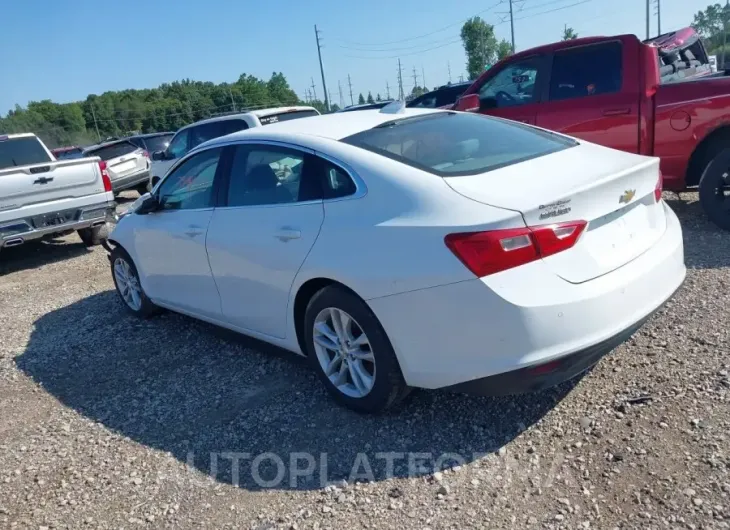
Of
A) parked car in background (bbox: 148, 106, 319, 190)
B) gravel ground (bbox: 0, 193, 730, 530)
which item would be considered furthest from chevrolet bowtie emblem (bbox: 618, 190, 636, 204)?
parked car in background (bbox: 148, 106, 319, 190)

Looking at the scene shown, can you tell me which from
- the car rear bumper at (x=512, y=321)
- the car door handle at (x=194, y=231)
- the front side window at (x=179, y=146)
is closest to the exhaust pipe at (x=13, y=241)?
the front side window at (x=179, y=146)

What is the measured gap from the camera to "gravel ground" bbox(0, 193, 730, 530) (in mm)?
2656

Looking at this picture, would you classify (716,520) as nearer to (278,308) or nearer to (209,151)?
(278,308)

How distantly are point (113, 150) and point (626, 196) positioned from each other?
14.4 metres

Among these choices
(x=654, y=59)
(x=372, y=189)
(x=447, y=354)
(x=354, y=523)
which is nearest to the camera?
(x=354, y=523)

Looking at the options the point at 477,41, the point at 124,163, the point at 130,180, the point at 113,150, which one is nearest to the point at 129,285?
the point at 130,180

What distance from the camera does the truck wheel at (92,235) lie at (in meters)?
9.41

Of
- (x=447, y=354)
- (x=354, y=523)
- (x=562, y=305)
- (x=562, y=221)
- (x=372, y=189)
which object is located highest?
(x=372, y=189)

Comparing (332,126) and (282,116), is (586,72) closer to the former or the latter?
(332,126)

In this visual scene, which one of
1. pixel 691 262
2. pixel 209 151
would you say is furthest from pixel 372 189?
pixel 691 262

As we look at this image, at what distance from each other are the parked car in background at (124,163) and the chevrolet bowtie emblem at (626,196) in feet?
43.2

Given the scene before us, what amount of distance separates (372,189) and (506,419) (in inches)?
54.1

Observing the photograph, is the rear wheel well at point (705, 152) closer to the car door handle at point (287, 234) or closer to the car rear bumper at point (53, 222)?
the car door handle at point (287, 234)

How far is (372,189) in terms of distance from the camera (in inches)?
124
